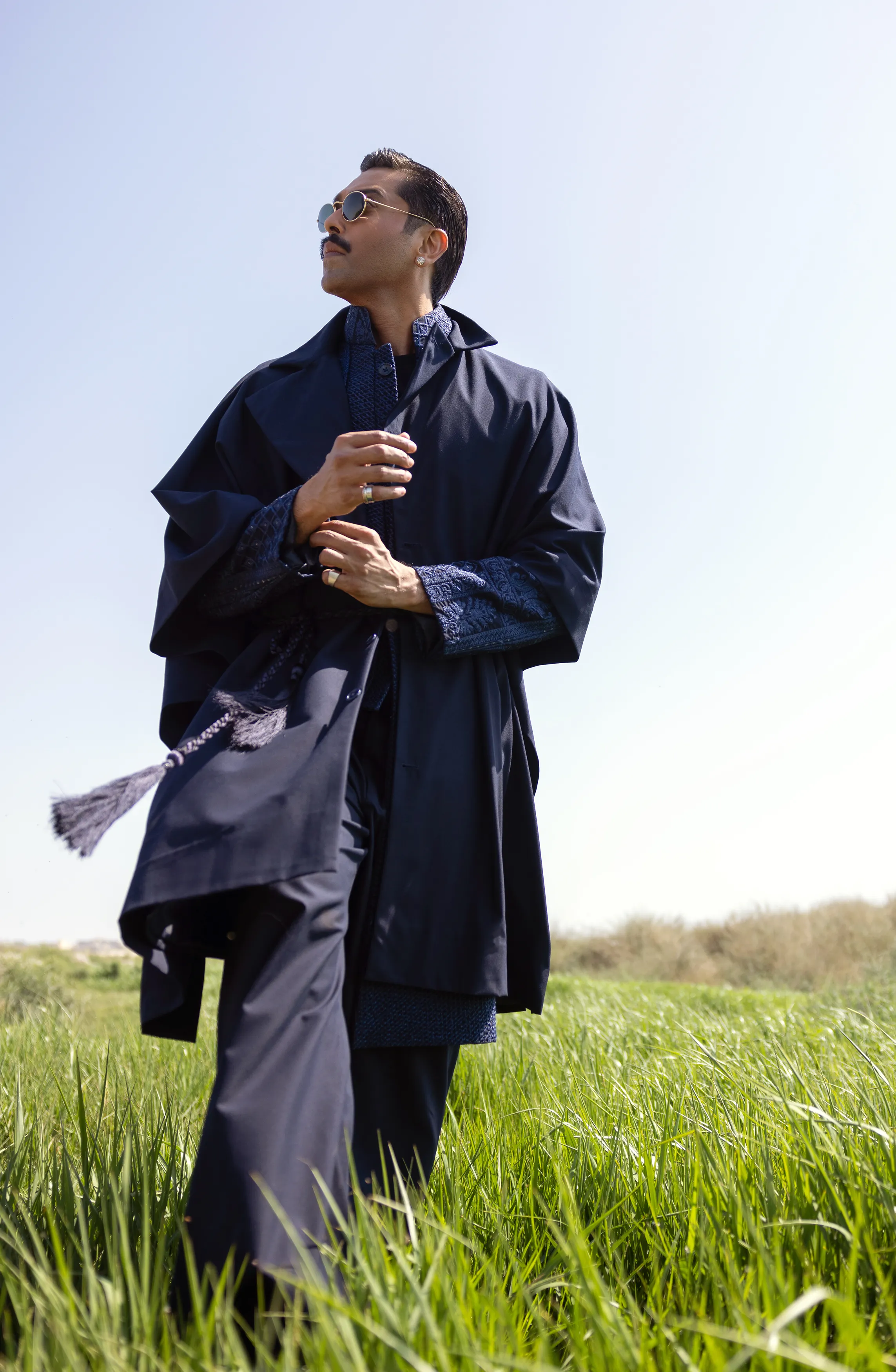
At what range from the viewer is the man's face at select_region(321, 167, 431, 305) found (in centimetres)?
266

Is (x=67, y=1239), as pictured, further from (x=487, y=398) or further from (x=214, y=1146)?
(x=487, y=398)

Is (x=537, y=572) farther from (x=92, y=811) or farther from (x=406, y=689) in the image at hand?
(x=92, y=811)

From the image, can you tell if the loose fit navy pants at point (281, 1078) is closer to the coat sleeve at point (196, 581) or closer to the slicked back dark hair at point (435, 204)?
the coat sleeve at point (196, 581)

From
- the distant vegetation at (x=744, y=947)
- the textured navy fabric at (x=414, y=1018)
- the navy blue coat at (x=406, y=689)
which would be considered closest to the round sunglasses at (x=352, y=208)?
the navy blue coat at (x=406, y=689)

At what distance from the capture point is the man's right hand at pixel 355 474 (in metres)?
2.18

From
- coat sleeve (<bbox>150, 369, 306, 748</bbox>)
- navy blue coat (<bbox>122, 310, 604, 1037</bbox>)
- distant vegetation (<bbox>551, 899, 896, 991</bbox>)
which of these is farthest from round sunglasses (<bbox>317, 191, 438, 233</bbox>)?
distant vegetation (<bbox>551, 899, 896, 991</bbox>)

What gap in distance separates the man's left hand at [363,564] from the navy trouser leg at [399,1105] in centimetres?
88

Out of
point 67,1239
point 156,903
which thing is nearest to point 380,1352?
point 156,903

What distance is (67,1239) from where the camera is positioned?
2.04 meters

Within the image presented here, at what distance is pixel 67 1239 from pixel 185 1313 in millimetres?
458

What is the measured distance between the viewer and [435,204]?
9.34 feet

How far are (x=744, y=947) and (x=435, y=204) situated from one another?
22.5 metres

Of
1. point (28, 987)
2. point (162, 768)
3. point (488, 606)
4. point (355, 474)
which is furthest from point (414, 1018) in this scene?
point (28, 987)

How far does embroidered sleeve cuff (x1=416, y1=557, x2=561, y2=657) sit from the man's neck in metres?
0.62
